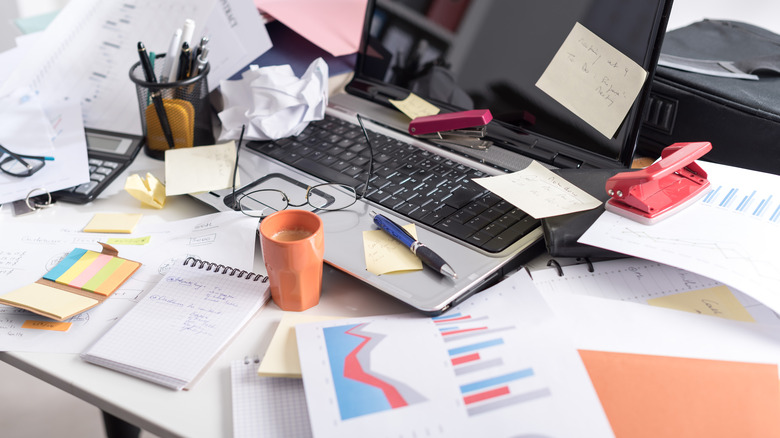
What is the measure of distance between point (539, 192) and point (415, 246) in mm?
192

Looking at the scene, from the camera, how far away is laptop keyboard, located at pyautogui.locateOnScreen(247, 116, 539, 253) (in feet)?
2.43

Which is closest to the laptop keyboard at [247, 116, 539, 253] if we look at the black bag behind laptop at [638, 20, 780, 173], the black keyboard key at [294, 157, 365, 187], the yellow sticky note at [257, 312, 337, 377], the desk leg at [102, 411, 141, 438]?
the black keyboard key at [294, 157, 365, 187]

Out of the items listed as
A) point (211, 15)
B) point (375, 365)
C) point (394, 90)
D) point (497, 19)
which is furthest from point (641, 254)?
point (211, 15)

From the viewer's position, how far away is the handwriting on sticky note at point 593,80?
0.79 m

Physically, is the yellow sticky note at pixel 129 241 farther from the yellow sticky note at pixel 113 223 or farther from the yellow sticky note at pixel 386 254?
the yellow sticky note at pixel 386 254

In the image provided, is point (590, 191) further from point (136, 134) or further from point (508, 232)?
point (136, 134)

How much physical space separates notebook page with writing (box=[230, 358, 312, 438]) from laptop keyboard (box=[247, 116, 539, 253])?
0.89 feet

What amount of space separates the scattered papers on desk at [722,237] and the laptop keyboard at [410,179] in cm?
11

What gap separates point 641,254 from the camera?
2.18 ft

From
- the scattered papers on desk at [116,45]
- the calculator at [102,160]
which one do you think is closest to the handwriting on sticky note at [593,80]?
the scattered papers on desk at [116,45]

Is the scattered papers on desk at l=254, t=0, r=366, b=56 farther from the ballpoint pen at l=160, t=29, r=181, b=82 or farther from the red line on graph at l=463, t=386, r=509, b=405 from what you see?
the red line on graph at l=463, t=386, r=509, b=405

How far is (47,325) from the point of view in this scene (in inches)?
25.3

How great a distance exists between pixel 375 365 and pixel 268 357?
4.2 inches

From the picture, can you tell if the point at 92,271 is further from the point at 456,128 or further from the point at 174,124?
the point at 456,128
